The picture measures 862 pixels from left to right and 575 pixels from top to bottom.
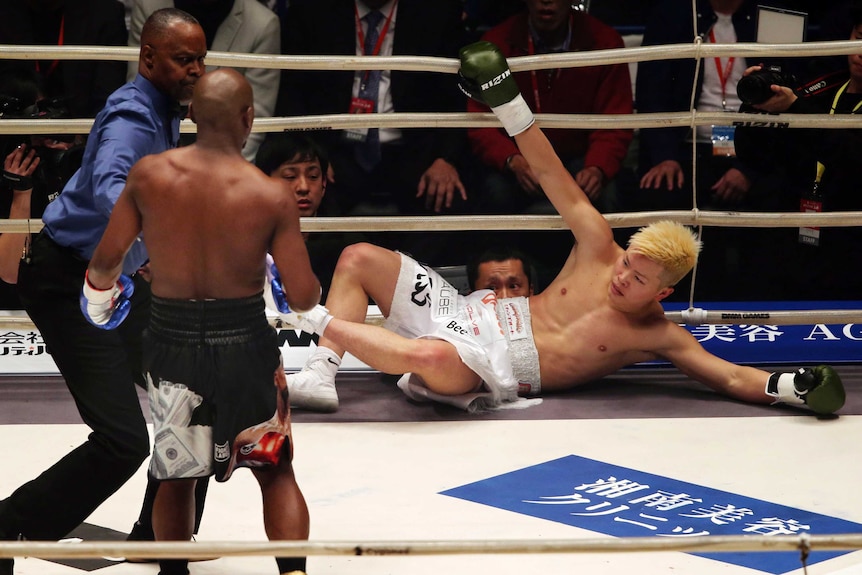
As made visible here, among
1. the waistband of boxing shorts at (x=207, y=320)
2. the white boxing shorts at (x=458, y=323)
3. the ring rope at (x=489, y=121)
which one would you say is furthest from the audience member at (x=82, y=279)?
the white boxing shorts at (x=458, y=323)

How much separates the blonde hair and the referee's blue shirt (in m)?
1.58

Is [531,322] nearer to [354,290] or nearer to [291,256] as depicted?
[354,290]

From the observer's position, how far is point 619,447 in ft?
10.6

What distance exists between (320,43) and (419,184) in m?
0.66

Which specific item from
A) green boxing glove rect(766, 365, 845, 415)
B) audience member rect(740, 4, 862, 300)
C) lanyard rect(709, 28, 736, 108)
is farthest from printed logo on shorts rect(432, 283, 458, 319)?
lanyard rect(709, 28, 736, 108)

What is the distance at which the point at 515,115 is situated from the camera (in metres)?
3.64

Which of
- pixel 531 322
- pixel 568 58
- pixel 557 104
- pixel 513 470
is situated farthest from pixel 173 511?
pixel 557 104

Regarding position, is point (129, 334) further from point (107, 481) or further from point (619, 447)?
point (619, 447)

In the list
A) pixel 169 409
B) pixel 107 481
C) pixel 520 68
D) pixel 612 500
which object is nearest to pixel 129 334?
pixel 107 481

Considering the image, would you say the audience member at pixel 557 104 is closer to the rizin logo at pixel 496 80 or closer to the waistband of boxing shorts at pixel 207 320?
the rizin logo at pixel 496 80

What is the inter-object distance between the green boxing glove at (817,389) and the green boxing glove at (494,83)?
3.78 feet

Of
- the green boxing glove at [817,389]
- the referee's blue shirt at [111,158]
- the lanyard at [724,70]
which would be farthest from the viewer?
the lanyard at [724,70]

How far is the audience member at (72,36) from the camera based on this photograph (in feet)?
13.7

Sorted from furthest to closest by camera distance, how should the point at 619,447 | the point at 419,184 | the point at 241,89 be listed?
the point at 419,184, the point at 619,447, the point at 241,89
